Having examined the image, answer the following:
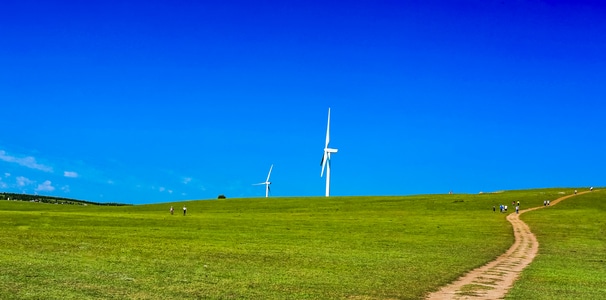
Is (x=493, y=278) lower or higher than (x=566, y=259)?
lower

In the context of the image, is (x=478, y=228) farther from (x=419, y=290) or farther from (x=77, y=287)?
(x=77, y=287)

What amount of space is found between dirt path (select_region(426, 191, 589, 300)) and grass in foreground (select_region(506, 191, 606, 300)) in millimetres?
497

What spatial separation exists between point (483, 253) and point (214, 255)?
17.5 m

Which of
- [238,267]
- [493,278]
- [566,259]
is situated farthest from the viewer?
[566,259]

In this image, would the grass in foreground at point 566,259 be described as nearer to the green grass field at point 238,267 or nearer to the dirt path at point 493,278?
the dirt path at point 493,278

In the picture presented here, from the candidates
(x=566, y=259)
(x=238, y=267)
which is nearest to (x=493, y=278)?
(x=238, y=267)

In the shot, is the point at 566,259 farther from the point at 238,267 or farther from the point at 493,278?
the point at 238,267

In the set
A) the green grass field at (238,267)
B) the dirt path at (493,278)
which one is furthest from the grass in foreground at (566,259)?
the green grass field at (238,267)

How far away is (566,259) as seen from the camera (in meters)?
35.2

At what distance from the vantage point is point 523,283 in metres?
22.9

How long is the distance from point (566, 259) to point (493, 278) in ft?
43.5

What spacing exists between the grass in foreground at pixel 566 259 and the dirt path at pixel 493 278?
50 centimetres

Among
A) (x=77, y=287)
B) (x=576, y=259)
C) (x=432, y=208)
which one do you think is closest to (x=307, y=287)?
(x=77, y=287)

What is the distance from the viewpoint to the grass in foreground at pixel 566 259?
69.9 feet
